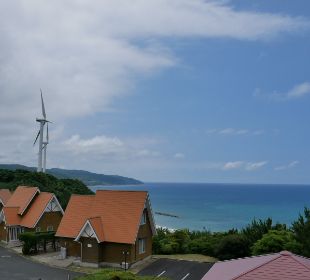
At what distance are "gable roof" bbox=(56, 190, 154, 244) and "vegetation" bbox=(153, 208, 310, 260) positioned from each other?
7.43m

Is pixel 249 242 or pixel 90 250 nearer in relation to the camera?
pixel 90 250

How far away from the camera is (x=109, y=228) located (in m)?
36.6

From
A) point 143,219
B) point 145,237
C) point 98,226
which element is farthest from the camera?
point 145,237

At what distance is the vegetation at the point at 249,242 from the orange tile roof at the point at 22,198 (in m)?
14.8

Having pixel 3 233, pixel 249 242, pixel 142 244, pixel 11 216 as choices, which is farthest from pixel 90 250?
pixel 3 233

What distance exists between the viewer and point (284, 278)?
1411 cm

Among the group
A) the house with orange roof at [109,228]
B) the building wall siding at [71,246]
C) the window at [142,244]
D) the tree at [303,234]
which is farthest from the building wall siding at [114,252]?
the tree at [303,234]

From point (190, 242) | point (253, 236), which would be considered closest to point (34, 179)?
point (190, 242)

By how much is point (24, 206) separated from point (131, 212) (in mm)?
16794

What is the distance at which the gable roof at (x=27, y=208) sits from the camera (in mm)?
46938

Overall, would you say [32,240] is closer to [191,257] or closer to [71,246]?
[71,246]

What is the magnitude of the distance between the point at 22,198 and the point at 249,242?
86.1 feet

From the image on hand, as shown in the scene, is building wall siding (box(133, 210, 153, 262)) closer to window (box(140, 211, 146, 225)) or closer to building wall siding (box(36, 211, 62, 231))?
window (box(140, 211, 146, 225))

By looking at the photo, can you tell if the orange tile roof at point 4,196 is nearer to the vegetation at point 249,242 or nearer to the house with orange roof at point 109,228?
the house with orange roof at point 109,228
